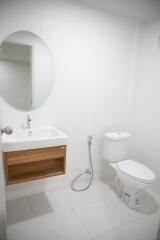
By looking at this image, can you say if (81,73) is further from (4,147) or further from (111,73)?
(4,147)

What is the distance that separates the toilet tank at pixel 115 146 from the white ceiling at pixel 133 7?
4.99 ft

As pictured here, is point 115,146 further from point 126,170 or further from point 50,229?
point 50,229

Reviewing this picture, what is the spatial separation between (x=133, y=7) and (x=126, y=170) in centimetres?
186

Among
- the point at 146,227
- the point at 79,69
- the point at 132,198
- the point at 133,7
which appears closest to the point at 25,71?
the point at 79,69

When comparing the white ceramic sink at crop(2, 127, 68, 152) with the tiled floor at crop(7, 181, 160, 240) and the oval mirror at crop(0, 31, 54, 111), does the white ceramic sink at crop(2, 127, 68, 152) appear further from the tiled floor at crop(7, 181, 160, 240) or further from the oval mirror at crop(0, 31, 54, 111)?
the tiled floor at crop(7, 181, 160, 240)

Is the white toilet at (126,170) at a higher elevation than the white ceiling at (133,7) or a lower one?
lower

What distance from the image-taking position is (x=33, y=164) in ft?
5.78

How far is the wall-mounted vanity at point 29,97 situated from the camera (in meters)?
→ 1.59

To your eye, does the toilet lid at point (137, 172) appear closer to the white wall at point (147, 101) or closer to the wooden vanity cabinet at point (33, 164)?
the white wall at point (147, 101)

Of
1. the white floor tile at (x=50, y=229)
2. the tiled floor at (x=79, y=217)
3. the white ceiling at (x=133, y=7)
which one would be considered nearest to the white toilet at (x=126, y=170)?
the tiled floor at (x=79, y=217)

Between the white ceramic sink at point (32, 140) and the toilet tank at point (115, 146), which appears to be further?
the toilet tank at point (115, 146)

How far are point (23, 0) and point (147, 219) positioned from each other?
8.58 feet

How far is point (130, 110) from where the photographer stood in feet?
8.52

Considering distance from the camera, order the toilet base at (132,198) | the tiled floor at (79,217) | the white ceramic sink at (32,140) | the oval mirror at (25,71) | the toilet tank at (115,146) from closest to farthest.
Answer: the white ceramic sink at (32,140) < the tiled floor at (79,217) < the oval mirror at (25,71) < the toilet base at (132,198) < the toilet tank at (115,146)
